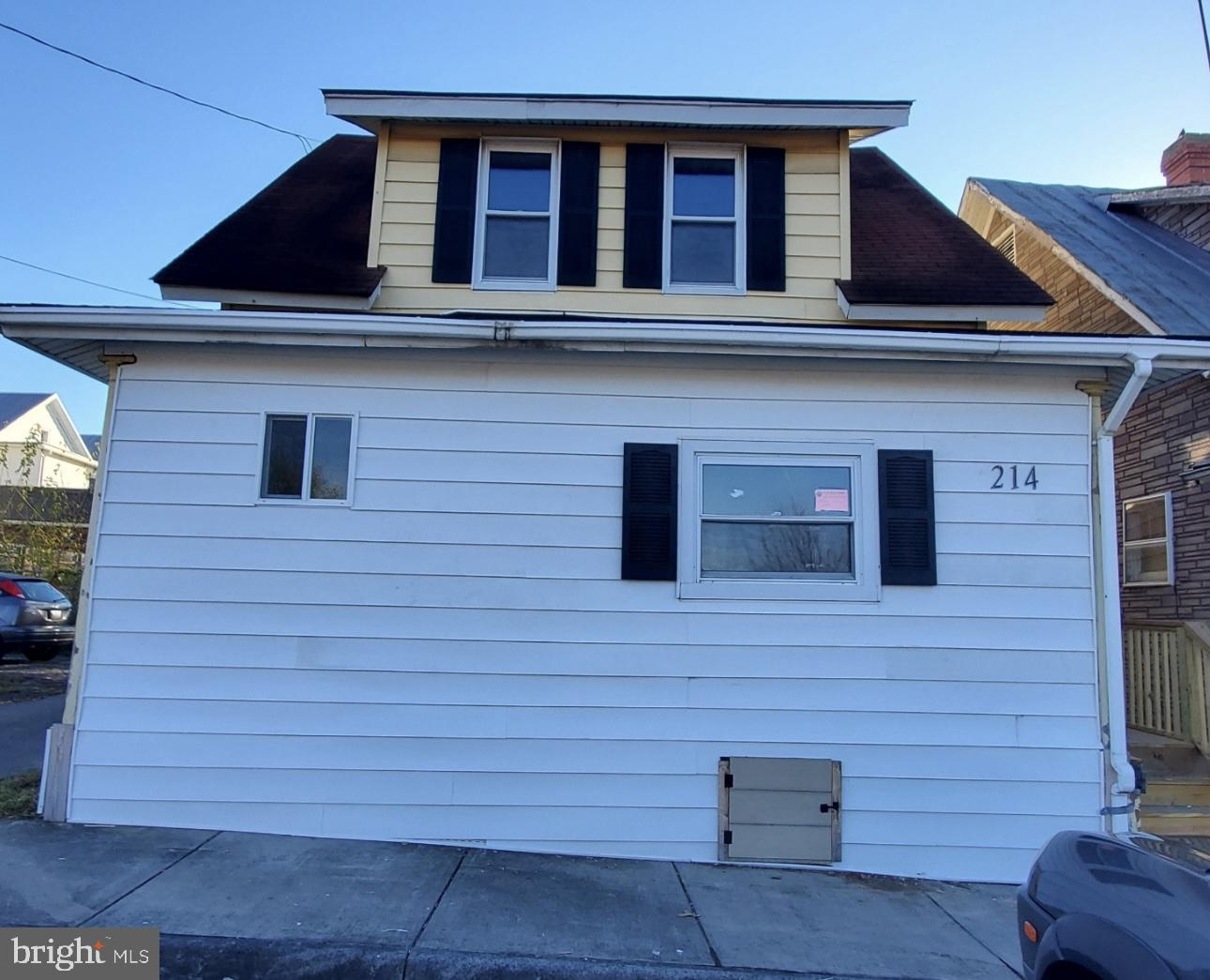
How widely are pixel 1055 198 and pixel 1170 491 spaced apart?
16.7ft

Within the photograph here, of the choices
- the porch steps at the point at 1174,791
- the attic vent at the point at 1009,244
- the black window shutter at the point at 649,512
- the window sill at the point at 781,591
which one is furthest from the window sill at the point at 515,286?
the attic vent at the point at 1009,244

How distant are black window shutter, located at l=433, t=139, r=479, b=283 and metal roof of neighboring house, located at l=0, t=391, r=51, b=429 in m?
29.0

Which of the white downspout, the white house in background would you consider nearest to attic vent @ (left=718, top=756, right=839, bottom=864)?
the white downspout

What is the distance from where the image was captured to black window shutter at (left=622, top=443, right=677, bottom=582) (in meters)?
5.56

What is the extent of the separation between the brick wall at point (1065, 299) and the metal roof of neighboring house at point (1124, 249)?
237 mm

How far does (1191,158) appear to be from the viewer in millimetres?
11266

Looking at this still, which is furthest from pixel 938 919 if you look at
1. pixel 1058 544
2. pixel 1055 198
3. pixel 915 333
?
pixel 1055 198

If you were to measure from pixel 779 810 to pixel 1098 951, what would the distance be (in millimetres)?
2971

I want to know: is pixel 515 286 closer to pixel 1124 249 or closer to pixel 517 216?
pixel 517 216

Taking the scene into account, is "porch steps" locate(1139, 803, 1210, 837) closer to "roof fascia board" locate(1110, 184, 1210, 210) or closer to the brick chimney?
"roof fascia board" locate(1110, 184, 1210, 210)

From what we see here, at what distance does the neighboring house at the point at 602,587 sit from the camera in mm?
5402

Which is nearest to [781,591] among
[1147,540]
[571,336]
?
[571,336]

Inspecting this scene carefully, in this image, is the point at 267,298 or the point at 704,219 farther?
the point at 704,219

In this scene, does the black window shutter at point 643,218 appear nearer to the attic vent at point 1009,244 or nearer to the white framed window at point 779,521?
the white framed window at point 779,521
